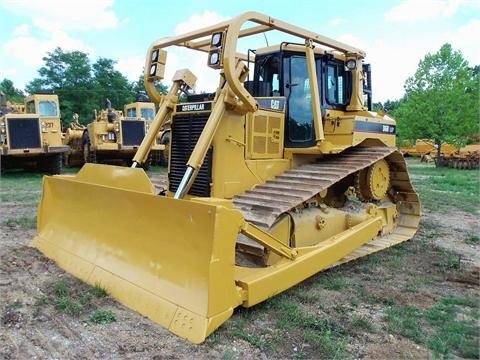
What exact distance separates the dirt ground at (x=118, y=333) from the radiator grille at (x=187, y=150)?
1.60 m

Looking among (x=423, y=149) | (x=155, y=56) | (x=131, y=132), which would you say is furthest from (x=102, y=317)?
(x=423, y=149)

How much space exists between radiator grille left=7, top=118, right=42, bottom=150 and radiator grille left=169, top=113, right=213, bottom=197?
36.7ft

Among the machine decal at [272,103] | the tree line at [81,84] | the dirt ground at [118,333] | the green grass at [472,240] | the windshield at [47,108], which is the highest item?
the tree line at [81,84]

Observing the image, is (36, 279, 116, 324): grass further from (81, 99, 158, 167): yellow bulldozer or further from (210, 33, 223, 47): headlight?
(81, 99, 158, 167): yellow bulldozer

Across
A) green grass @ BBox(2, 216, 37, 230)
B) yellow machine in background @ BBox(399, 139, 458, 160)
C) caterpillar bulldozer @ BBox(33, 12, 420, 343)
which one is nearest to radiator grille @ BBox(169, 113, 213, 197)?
caterpillar bulldozer @ BBox(33, 12, 420, 343)

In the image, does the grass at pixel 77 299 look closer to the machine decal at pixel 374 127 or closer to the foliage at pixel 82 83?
the machine decal at pixel 374 127

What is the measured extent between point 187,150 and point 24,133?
11575mm

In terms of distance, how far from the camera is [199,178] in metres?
4.96

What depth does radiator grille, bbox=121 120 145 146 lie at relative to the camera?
17188 millimetres

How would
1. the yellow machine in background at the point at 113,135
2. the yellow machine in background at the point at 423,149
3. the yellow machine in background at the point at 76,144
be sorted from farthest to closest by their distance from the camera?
the yellow machine in background at the point at 423,149 < the yellow machine in background at the point at 76,144 < the yellow machine in background at the point at 113,135

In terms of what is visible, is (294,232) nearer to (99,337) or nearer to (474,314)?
(474,314)

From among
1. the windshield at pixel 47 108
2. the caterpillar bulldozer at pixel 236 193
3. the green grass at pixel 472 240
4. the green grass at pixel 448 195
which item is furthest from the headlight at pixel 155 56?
the windshield at pixel 47 108

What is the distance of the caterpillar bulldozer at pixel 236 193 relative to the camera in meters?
3.48

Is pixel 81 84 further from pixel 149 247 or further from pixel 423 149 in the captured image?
pixel 149 247
